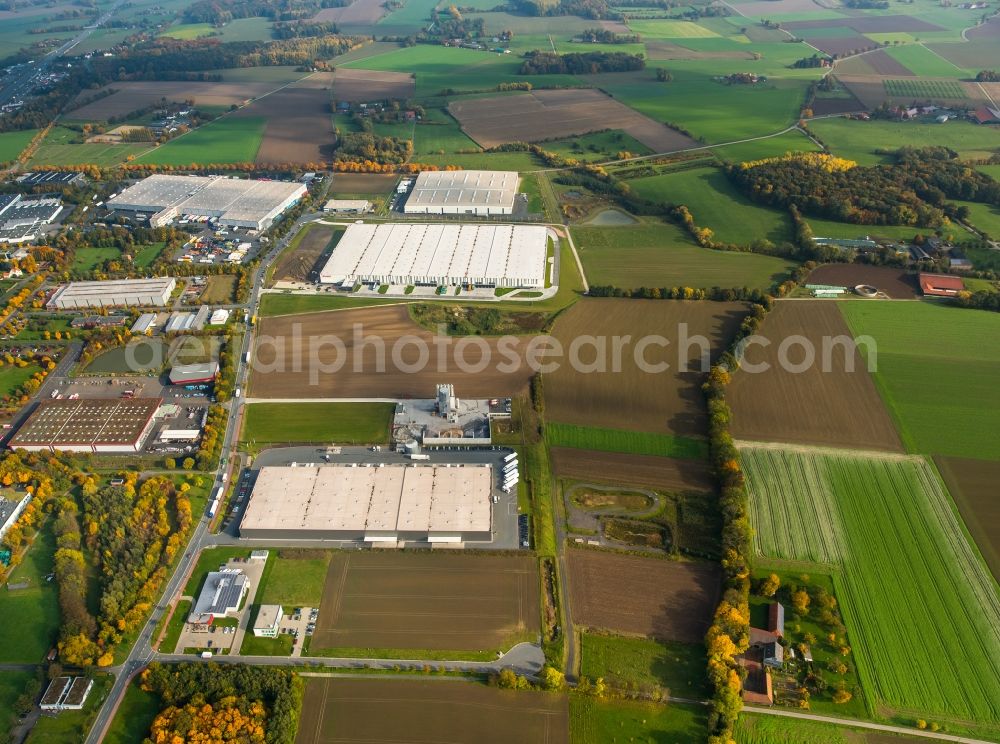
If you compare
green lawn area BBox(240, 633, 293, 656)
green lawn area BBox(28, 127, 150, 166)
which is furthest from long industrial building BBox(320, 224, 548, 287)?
green lawn area BBox(28, 127, 150, 166)

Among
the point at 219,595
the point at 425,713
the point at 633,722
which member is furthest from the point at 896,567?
the point at 219,595

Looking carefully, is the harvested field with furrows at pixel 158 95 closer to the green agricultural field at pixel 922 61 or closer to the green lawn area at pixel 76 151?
the green lawn area at pixel 76 151

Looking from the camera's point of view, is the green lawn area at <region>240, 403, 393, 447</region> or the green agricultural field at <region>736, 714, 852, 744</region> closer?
the green agricultural field at <region>736, 714, 852, 744</region>

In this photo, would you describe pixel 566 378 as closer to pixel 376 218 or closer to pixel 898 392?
pixel 898 392

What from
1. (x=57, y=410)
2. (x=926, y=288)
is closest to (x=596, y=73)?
(x=926, y=288)

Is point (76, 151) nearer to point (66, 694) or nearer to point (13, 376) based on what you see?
point (13, 376)

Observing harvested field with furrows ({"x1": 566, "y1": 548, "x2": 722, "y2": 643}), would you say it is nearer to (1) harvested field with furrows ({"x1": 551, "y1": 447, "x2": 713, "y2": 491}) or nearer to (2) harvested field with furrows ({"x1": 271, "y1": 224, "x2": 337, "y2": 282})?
(1) harvested field with furrows ({"x1": 551, "y1": 447, "x2": 713, "y2": 491})
